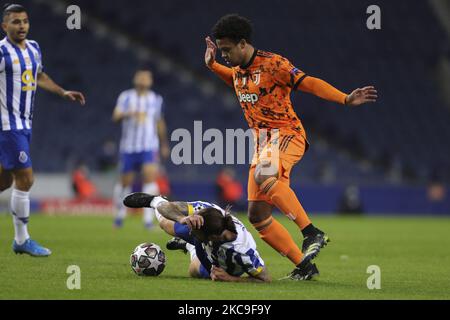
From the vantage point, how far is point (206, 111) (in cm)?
2389

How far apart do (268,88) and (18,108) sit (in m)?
2.54

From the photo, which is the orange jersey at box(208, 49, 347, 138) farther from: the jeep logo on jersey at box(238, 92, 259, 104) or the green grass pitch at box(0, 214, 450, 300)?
the green grass pitch at box(0, 214, 450, 300)

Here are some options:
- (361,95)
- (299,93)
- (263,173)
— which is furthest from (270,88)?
(299,93)

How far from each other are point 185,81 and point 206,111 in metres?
1.28

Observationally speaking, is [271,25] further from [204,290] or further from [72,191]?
[204,290]

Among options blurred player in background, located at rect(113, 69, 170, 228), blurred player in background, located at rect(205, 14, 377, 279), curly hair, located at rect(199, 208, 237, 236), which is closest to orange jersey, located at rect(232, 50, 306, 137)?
blurred player in background, located at rect(205, 14, 377, 279)

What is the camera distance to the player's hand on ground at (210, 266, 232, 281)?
6863 mm

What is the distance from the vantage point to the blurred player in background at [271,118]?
706cm

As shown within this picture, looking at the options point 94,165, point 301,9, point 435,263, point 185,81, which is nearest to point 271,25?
point 301,9

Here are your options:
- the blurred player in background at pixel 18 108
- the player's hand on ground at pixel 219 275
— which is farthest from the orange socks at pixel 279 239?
the blurred player in background at pixel 18 108

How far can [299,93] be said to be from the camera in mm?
24062

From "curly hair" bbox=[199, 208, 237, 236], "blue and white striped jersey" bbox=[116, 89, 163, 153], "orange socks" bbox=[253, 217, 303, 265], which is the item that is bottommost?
"orange socks" bbox=[253, 217, 303, 265]

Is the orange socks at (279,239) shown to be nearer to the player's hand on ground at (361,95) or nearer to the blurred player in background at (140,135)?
the player's hand on ground at (361,95)

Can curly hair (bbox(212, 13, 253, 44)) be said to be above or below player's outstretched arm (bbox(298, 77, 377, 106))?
above
